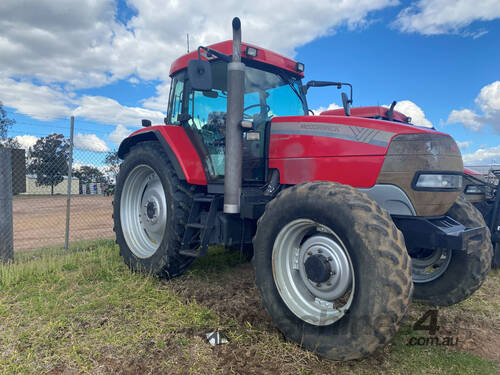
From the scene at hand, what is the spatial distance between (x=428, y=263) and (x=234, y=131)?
89.1 inches

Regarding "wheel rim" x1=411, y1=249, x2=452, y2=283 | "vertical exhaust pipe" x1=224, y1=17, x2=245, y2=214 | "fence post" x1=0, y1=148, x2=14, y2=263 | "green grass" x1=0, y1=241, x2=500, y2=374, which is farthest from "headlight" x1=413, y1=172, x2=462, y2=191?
"fence post" x1=0, y1=148, x2=14, y2=263

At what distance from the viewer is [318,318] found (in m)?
2.45

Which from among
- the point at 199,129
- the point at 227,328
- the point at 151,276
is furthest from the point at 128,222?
the point at 227,328

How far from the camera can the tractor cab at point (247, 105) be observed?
3607 mm

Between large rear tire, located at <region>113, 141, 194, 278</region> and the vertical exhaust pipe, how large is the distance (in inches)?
30.2

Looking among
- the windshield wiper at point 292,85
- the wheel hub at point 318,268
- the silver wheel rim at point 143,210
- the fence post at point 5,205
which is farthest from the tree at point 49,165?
the wheel hub at point 318,268

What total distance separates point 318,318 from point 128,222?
292 cm

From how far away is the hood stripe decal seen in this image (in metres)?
2.72

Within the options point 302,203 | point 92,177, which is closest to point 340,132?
point 302,203

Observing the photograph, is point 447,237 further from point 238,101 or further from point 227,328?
point 238,101

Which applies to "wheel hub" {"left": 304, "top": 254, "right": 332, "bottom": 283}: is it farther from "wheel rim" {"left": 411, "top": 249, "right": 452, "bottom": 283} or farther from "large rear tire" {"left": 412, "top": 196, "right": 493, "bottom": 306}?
"large rear tire" {"left": 412, "top": 196, "right": 493, "bottom": 306}

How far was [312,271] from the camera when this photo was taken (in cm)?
249

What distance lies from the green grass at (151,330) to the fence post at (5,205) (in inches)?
32.7

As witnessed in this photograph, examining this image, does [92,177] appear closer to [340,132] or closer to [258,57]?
[258,57]
